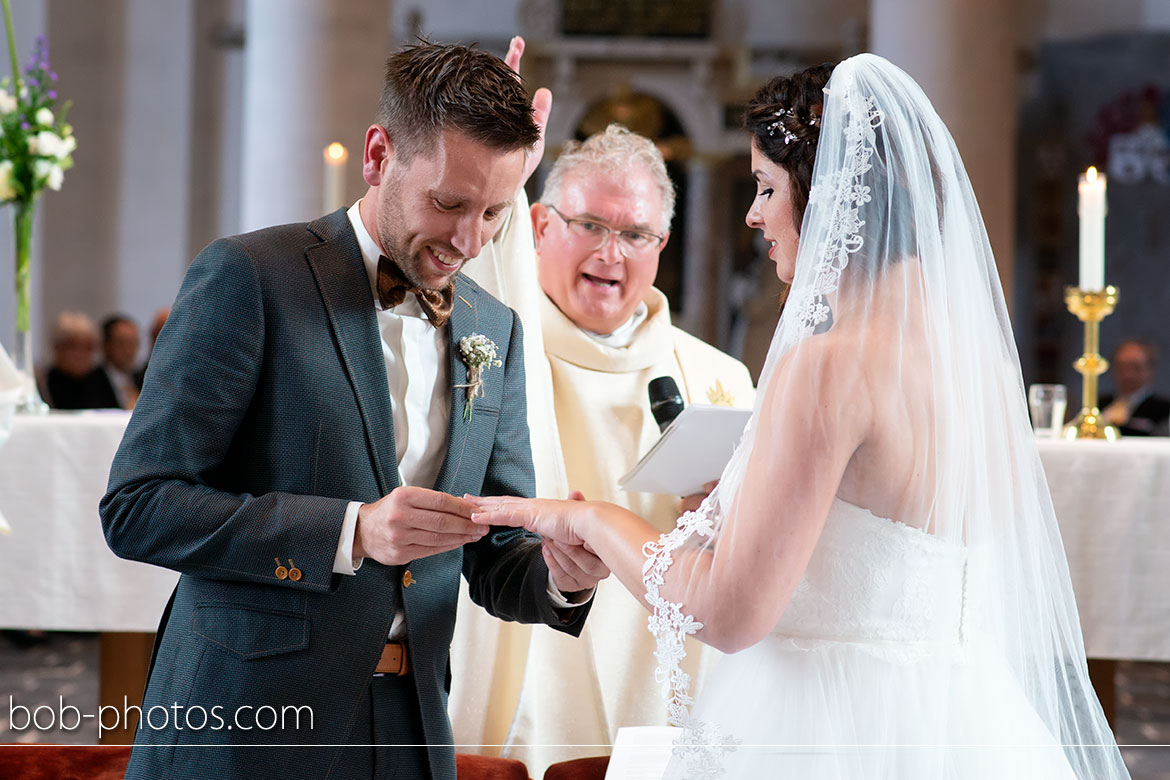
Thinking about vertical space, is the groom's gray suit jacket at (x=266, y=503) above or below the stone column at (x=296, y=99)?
below

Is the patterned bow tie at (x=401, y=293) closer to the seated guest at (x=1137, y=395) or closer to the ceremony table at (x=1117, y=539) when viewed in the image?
the ceremony table at (x=1117, y=539)

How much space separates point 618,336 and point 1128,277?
1151 centimetres

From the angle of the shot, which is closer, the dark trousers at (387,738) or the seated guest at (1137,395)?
the dark trousers at (387,738)

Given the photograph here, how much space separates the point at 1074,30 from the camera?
45.6ft

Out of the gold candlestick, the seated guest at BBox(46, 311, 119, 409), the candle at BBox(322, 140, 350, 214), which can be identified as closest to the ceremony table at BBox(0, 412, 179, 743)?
the candle at BBox(322, 140, 350, 214)

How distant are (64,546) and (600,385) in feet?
5.88

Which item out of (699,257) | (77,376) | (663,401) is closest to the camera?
(663,401)

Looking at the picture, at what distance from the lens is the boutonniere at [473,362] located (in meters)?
2.30

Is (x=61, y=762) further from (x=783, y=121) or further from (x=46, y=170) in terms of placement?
(x=46, y=170)

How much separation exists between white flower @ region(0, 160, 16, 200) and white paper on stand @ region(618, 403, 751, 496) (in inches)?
→ 116

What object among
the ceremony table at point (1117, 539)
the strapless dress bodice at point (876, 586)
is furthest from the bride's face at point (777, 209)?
the ceremony table at point (1117, 539)

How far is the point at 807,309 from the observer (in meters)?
2.11

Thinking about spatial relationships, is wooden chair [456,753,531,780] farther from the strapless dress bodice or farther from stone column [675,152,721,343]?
stone column [675,152,721,343]

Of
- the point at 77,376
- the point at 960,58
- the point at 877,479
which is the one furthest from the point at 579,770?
the point at 960,58
